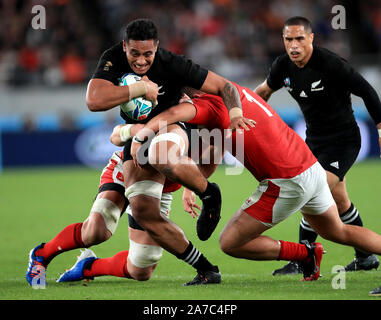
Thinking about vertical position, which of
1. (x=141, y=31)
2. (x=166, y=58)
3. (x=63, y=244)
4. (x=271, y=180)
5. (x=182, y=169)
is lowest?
(x=63, y=244)

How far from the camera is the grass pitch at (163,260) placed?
508 cm

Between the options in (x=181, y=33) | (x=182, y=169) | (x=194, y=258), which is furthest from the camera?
(x=181, y=33)

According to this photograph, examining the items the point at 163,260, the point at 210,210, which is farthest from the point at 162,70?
the point at 163,260

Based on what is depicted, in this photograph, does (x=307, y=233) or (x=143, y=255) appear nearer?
(x=143, y=255)

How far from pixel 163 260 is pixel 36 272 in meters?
1.79

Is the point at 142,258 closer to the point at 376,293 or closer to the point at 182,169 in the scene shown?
the point at 182,169

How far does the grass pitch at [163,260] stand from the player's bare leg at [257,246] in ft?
0.59

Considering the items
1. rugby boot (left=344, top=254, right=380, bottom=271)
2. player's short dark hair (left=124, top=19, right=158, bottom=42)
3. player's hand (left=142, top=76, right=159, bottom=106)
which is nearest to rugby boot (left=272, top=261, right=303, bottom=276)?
rugby boot (left=344, top=254, right=380, bottom=271)

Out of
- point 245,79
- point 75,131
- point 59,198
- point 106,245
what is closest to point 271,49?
point 245,79

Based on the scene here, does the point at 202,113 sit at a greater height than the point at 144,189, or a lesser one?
greater

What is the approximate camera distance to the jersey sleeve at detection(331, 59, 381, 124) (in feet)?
20.0

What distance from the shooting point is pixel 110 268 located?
232 inches
